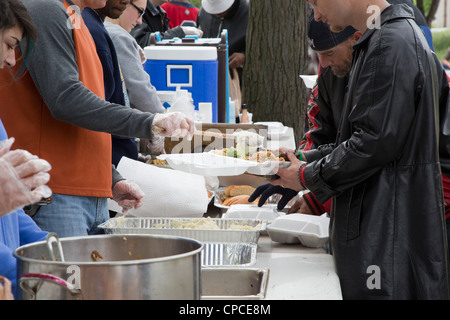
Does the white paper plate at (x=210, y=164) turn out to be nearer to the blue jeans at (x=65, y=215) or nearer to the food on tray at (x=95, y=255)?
the blue jeans at (x=65, y=215)

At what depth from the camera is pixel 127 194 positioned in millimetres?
2426

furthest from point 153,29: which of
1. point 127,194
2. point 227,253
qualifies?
point 227,253

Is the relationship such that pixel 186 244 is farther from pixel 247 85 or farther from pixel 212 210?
pixel 247 85

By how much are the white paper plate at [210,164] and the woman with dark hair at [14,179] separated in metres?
0.97

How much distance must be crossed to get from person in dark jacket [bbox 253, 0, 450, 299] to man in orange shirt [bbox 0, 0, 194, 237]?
23.3 inches

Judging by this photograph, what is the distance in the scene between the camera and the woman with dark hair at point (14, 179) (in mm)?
1140

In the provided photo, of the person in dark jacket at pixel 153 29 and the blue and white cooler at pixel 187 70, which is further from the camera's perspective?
the person in dark jacket at pixel 153 29

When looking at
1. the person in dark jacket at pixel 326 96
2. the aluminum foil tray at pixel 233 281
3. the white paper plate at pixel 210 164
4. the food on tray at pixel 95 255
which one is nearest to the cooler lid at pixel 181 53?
the person in dark jacket at pixel 326 96

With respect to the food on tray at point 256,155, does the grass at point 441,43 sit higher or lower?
lower

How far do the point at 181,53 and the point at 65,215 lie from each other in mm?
2638

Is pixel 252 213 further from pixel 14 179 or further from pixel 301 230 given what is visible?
pixel 14 179

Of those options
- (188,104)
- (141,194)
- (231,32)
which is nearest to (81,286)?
(141,194)

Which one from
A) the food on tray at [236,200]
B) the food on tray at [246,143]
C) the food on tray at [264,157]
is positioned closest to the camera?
the food on tray at [264,157]

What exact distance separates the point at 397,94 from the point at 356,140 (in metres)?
0.20
